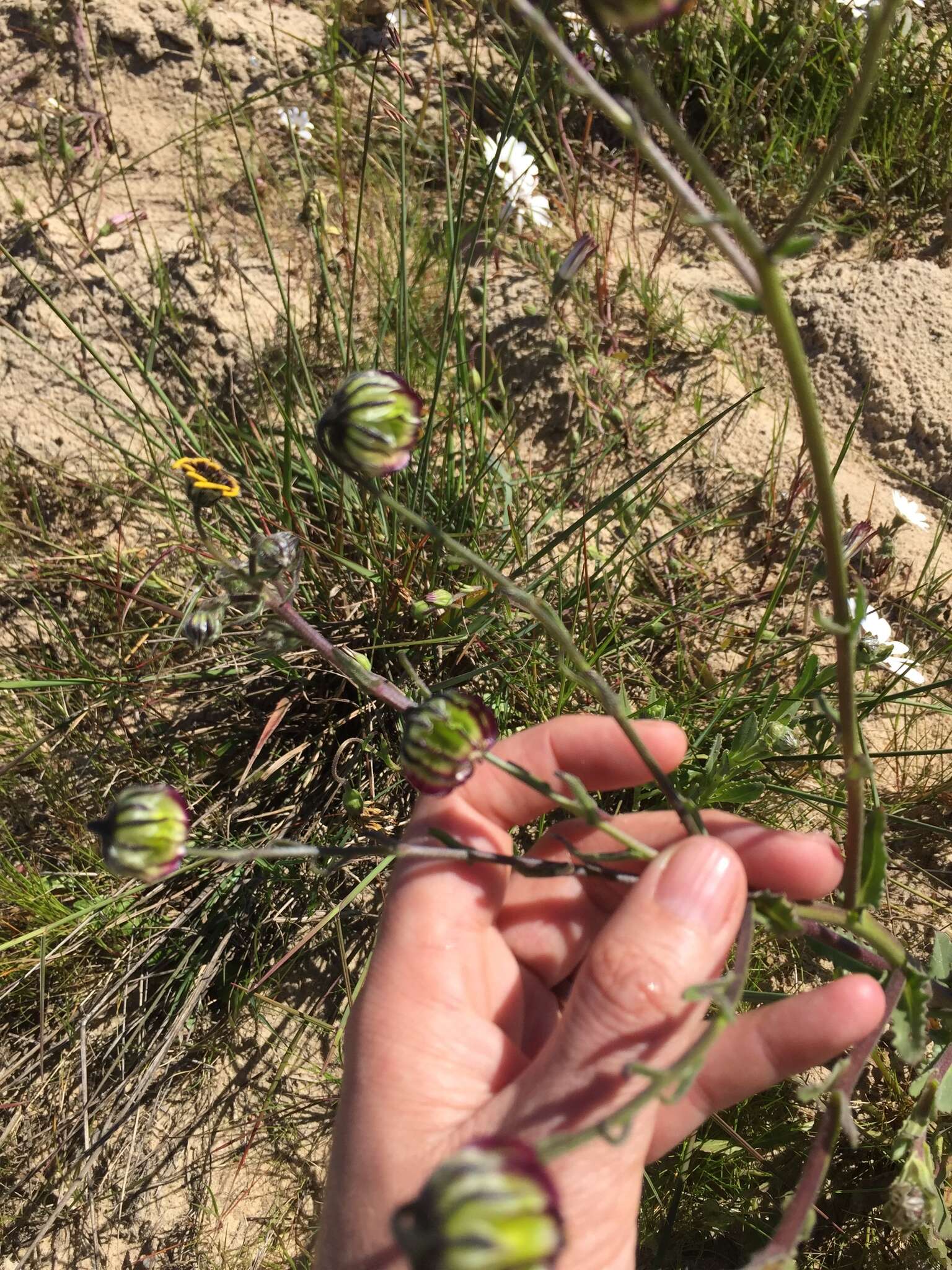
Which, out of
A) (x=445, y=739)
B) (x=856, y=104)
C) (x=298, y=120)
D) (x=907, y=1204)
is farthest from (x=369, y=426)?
(x=298, y=120)

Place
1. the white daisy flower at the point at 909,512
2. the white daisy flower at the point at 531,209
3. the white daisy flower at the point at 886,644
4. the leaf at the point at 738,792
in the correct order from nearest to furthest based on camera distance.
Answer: the leaf at the point at 738,792 → the white daisy flower at the point at 886,644 → the white daisy flower at the point at 909,512 → the white daisy flower at the point at 531,209

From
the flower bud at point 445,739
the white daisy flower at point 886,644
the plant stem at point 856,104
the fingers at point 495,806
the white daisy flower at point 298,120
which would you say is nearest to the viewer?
the plant stem at point 856,104

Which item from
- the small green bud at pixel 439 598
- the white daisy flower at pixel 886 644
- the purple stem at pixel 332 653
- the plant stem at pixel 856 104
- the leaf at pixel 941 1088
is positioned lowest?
the leaf at pixel 941 1088

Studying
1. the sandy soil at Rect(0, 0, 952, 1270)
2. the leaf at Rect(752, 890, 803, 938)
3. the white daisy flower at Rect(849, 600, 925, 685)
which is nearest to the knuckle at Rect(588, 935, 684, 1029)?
the leaf at Rect(752, 890, 803, 938)

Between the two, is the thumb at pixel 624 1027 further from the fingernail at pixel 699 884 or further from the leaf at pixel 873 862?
the leaf at pixel 873 862

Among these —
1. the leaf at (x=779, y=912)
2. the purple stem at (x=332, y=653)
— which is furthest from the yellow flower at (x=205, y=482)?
the leaf at (x=779, y=912)
